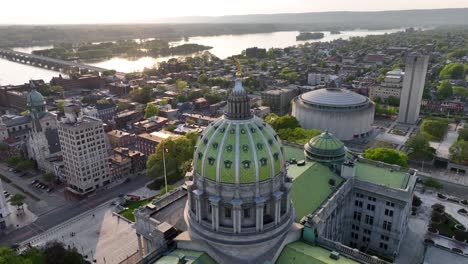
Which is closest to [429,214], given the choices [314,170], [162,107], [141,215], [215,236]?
[314,170]

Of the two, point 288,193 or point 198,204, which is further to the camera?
point 288,193

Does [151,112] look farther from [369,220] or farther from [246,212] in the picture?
Answer: [246,212]

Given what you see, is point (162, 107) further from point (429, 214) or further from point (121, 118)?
point (429, 214)

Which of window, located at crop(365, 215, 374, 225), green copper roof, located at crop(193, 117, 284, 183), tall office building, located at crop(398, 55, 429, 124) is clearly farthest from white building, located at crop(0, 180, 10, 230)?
tall office building, located at crop(398, 55, 429, 124)

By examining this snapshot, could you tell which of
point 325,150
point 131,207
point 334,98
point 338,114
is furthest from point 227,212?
point 334,98

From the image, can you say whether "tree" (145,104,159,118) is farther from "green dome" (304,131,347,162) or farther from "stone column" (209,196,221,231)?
"stone column" (209,196,221,231)

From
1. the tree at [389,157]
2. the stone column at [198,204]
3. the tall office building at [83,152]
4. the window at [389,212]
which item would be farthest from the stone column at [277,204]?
the tall office building at [83,152]

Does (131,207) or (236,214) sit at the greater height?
(236,214)
